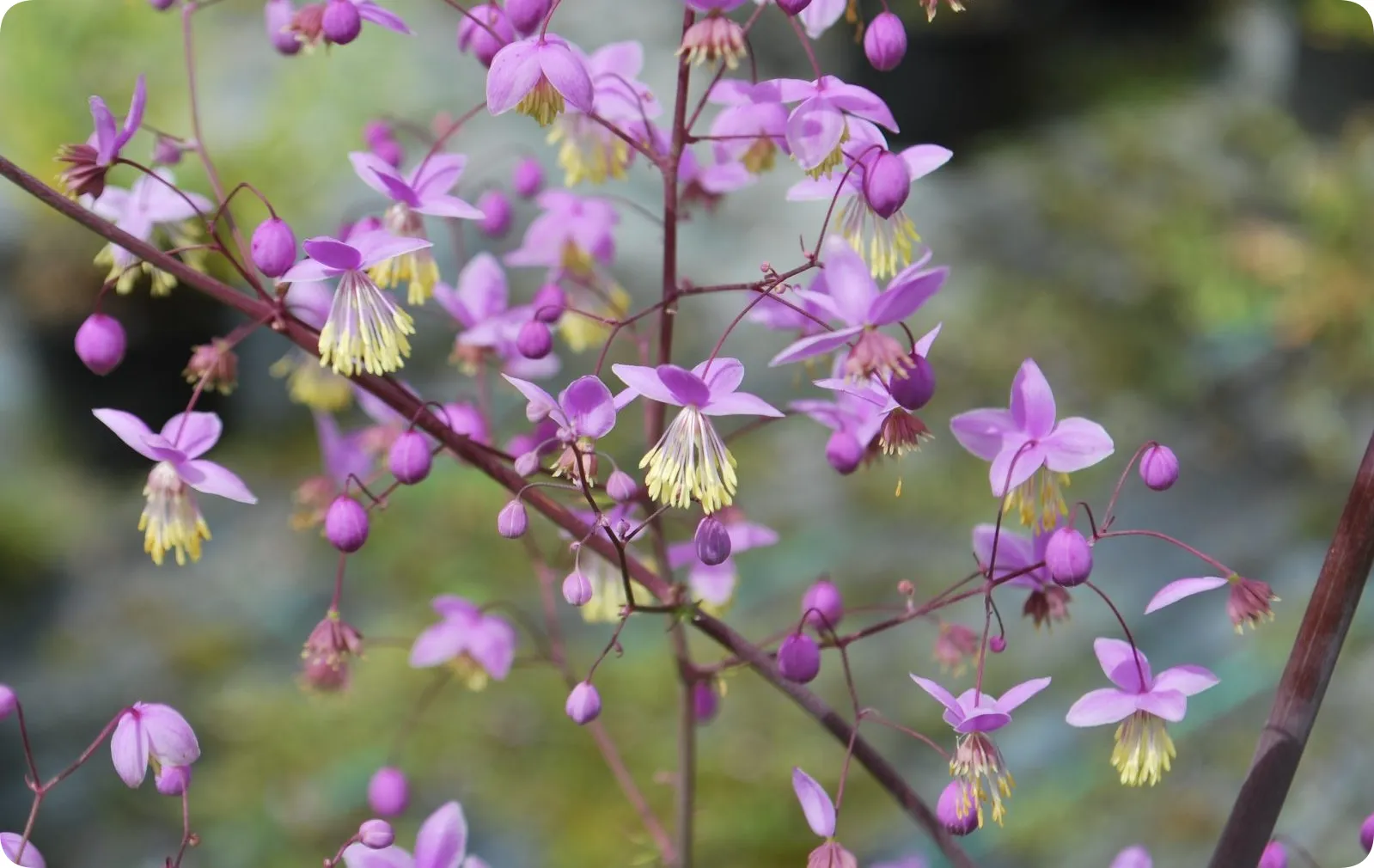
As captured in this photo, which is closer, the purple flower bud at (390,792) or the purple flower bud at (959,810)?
the purple flower bud at (959,810)

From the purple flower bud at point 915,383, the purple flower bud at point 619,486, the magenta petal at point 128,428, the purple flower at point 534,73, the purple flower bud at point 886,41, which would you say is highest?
the purple flower bud at point 886,41

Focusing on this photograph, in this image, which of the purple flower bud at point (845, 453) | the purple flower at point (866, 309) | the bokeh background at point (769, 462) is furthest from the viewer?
the bokeh background at point (769, 462)

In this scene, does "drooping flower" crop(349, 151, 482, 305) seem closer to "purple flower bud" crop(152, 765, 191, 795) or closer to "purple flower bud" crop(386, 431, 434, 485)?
"purple flower bud" crop(386, 431, 434, 485)

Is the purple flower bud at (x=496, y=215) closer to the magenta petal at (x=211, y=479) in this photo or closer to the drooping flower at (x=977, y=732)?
the magenta petal at (x=211, y=479)

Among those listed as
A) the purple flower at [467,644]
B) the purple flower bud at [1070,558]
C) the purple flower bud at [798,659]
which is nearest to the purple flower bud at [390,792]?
the purple flower at [467,644]

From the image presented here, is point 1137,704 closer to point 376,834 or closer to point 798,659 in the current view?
point 798,659

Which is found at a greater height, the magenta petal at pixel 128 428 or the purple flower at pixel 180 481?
the magenta petal at pixel 128 428

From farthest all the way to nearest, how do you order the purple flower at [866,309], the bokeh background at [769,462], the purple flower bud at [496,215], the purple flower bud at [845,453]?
the bokeh background at [769,462] < the purple flower bud at [496,215] < the purple flower bud at [845,453] < the purple flower at [866,309]
